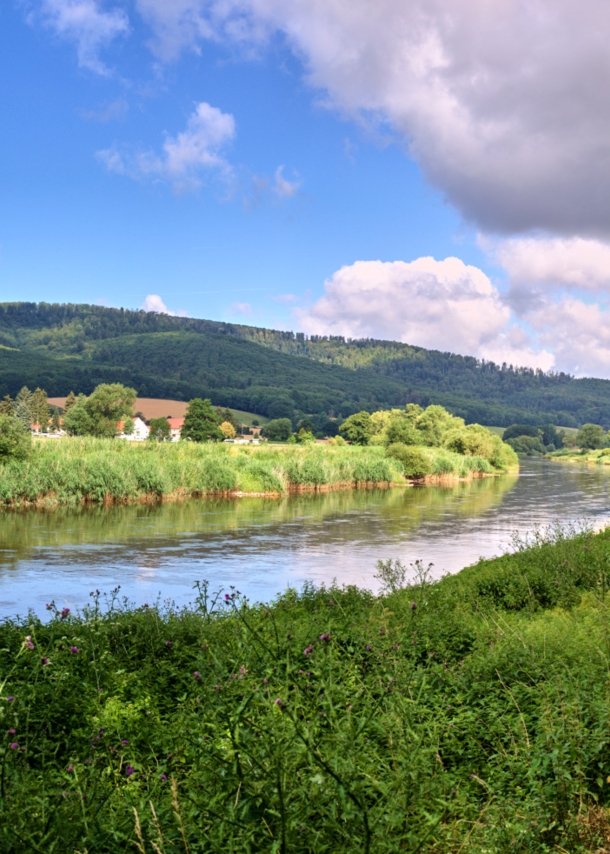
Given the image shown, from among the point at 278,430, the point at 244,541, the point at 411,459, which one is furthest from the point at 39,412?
the point at 244,541

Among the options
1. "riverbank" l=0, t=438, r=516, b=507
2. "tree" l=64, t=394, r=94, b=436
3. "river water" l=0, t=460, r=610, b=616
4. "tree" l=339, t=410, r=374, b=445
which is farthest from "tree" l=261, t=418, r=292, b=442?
"river water" l=0, t=460, r=610, b=616

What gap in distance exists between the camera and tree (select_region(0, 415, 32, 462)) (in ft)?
111

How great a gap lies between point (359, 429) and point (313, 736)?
304 ft

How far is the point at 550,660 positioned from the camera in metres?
6.90

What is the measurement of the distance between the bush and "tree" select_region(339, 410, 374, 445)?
3433 cm

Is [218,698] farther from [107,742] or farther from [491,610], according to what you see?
[491,610]

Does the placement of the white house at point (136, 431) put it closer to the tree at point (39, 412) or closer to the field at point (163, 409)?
the field at point (163, 409)

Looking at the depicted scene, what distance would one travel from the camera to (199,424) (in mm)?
88562

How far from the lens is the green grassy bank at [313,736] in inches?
141

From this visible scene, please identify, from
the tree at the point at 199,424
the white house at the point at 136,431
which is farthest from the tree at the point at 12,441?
the white house at the point at 136,431

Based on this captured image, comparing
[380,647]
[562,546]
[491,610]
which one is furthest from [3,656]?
[562,546]

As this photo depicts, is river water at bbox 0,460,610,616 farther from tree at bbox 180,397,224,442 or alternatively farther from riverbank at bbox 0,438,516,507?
tree at bbox 180,397,224,442

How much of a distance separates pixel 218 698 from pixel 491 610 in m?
6.44

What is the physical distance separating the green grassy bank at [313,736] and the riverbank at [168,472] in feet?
90.3
